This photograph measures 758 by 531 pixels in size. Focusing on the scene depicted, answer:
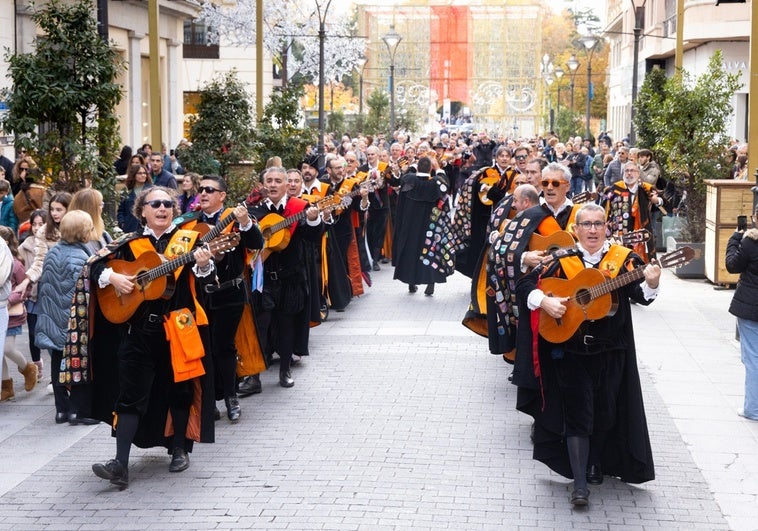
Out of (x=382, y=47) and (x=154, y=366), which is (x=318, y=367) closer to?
(x=154, y=366)

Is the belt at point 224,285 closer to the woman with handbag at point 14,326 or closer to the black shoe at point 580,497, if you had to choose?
the woman with handbag at point 14,326

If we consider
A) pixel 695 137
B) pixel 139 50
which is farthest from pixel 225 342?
pixel 139 50

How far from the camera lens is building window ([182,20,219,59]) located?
5859cm

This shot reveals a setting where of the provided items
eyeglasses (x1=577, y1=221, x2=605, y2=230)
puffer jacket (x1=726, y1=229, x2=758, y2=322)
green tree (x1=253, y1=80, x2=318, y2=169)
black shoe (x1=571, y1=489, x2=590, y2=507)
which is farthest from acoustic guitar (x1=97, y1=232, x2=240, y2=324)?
green tree (x1=253, y1=80, x2=318, y2=169)

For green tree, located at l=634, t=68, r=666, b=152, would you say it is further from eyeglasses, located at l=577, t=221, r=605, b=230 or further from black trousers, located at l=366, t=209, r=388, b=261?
eyeglasses, located at l=577, t=221, r=605, b=230

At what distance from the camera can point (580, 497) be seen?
7.66m

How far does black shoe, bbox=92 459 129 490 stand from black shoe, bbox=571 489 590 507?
277 cm

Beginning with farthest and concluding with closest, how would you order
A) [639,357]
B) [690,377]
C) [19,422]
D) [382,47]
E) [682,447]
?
[382,47] < [639,357] < [690,377] < [19,422] < [682,447]

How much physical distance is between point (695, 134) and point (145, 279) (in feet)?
44.5

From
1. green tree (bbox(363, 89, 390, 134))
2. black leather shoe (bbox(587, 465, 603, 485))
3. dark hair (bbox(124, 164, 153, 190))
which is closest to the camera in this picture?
black leather shoe (bbox(587, 465, 603, 485))

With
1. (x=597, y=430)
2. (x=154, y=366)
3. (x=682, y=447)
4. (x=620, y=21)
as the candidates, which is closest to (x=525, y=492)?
(x=597, y=430)

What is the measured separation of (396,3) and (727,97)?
212 feet

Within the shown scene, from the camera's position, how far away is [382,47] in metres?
82.7

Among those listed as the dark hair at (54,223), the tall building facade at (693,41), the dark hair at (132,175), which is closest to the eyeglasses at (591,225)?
the dark hair at (54,223)
